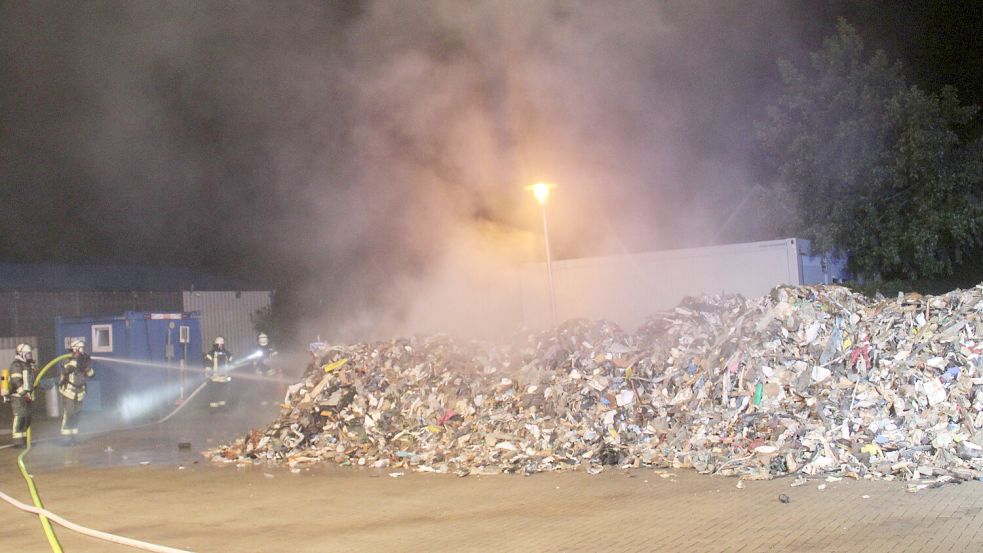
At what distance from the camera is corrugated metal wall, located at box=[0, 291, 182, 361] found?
835 inches

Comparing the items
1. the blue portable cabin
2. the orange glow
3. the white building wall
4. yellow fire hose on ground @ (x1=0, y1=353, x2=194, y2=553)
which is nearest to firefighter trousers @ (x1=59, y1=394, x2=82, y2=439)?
the blue portable cabin

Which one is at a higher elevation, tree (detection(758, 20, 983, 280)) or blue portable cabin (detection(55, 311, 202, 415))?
tree (detection(758, 20, 983, 280))

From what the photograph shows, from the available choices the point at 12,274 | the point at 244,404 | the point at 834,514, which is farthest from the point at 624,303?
the point at 12,274

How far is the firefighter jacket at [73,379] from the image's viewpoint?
1227 centimetres

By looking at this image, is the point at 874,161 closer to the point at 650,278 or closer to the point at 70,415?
the point at 650,278

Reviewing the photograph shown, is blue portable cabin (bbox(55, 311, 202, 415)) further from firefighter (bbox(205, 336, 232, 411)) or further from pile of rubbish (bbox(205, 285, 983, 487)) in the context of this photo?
pile of rubbish (bbox(205, 285, 983, 487))

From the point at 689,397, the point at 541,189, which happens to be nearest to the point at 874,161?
the point at 541,189

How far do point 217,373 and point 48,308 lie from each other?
9.30 meters

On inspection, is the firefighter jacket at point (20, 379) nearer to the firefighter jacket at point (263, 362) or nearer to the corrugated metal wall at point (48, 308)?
the firefighter jacket at point (263, 362)

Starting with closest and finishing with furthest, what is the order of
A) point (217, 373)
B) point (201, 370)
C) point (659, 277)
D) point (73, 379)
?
point (73, 379) → point (659, 277) → point (217, 373) → point (201, 370)

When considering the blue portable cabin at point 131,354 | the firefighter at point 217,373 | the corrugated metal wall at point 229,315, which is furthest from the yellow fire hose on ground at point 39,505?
the corrugated metal wall at point 229,315

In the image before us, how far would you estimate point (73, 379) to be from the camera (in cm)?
1234

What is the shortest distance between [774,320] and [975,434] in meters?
2.34

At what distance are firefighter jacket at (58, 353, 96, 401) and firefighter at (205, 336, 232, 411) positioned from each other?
3.34 meters
